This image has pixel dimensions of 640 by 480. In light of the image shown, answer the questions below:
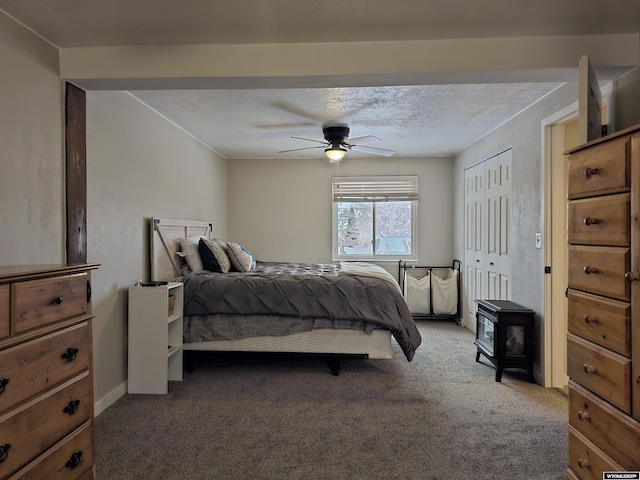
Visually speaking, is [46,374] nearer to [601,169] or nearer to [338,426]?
[338,426]

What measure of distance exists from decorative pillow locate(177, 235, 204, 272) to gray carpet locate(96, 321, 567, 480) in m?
0.98

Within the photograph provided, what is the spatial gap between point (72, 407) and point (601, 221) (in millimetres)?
2427

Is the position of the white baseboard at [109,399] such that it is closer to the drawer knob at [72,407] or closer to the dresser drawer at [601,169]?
the drawer knob at [72,407]

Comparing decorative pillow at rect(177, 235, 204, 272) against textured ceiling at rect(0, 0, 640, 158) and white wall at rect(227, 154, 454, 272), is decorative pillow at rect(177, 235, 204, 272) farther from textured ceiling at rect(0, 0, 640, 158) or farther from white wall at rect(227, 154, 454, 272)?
white wall at rect(227, 154, 454, 272)

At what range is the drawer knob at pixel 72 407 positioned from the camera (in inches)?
62.9

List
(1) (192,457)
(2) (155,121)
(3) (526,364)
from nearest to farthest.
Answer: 1. (1) (192,457)
2. (3) (526,364)
3. (2) (155,121)

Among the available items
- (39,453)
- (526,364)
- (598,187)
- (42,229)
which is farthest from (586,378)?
(42,229)

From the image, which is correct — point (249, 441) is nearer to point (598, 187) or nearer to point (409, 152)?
point (598, 187)

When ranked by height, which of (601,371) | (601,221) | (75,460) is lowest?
(75,460)

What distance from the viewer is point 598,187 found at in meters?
1.56

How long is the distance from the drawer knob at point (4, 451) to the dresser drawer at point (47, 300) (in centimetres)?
39

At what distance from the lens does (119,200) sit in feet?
9.28

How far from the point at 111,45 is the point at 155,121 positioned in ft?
4.19


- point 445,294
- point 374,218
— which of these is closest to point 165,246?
point 374,218
